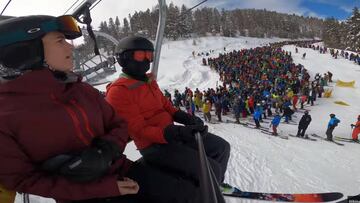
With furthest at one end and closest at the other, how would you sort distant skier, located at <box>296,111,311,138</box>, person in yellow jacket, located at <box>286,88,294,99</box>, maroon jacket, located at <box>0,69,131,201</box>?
1. person in yellow jacket, located at <box>286,88,294,99</box>
2. distant skier, located at <box>296,111,311,138</box>
3. maroon jacket, located at <box>0,69,131,201</box>

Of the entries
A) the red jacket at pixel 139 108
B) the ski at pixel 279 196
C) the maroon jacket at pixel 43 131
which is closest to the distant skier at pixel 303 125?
the ski at pixel 279 196

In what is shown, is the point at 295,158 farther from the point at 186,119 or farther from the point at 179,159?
the point at 179,159

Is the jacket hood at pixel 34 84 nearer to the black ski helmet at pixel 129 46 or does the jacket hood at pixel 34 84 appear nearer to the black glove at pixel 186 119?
the black ski helmet at pixel 129 46

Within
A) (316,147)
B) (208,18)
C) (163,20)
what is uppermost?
(208,18)

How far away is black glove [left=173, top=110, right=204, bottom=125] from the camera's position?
3.08 meters

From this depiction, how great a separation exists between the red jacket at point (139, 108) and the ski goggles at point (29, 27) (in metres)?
0.80

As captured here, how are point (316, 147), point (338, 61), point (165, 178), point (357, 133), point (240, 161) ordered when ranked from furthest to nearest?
1. point (338, 61)
2. point (357, 133)
3. point (316, 147)
4. point (240, 161)
5. point (165, 178)

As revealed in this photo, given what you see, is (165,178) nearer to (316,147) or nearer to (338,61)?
(316,147)

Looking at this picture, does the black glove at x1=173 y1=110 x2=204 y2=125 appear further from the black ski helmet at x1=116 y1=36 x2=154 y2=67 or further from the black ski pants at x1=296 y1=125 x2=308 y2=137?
the black ski pants at x1=296 y1=125 x2=308 y2=137

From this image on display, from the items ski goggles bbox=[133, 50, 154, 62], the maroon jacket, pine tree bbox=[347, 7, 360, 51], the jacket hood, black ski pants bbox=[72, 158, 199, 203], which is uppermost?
pine tree bbox=[347, 7, 360, 51]

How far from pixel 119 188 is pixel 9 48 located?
3.39 feet

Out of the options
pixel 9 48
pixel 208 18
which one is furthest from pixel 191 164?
pixel 208 18

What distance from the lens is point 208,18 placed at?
364ft

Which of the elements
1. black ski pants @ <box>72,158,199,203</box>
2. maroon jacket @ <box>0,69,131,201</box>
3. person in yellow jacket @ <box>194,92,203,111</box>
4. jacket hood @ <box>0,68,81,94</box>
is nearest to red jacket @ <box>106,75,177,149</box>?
black ski pants @ <box>72,158,199,203</box>
